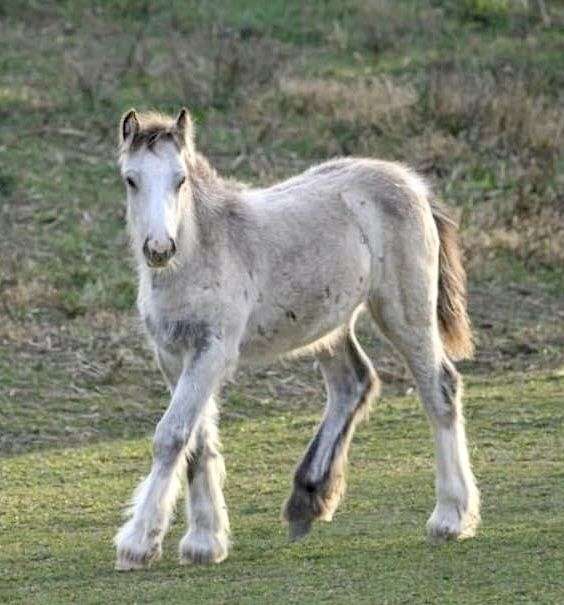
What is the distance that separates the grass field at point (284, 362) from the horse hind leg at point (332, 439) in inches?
5.1

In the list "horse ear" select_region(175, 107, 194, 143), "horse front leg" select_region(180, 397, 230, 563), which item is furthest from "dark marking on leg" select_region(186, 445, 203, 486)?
"horse ear" select_region(175, 107, 194, 143)

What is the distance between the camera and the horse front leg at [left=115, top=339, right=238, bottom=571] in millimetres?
8578

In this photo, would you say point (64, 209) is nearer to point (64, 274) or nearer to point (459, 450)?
point (64, 274)

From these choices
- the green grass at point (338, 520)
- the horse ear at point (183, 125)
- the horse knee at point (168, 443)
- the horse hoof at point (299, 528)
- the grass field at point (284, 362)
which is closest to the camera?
the green grass at point (338, 520)

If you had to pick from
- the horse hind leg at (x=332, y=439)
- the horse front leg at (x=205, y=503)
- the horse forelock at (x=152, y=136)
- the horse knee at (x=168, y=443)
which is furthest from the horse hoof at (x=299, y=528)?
the horse forelock at (x=152, y=136)

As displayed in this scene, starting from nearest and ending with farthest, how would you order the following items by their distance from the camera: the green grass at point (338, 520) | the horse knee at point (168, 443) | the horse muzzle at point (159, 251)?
1. the green grass at point (338, 520)
2. the horse muzzle at point (159, 251)
3. the horse knee at point (168, 443)

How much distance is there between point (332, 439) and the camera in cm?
998

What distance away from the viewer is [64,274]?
655 inches

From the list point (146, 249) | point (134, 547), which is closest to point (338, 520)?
point (134, 547)

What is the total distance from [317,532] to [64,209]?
8.98m

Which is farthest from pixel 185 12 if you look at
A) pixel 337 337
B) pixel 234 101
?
pixel 337 337

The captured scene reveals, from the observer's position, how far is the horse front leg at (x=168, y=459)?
8.58m

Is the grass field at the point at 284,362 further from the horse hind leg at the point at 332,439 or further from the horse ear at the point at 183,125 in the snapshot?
the horse ear at the point at 183,125

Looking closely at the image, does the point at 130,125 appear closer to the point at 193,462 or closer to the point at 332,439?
the point at 193,462
